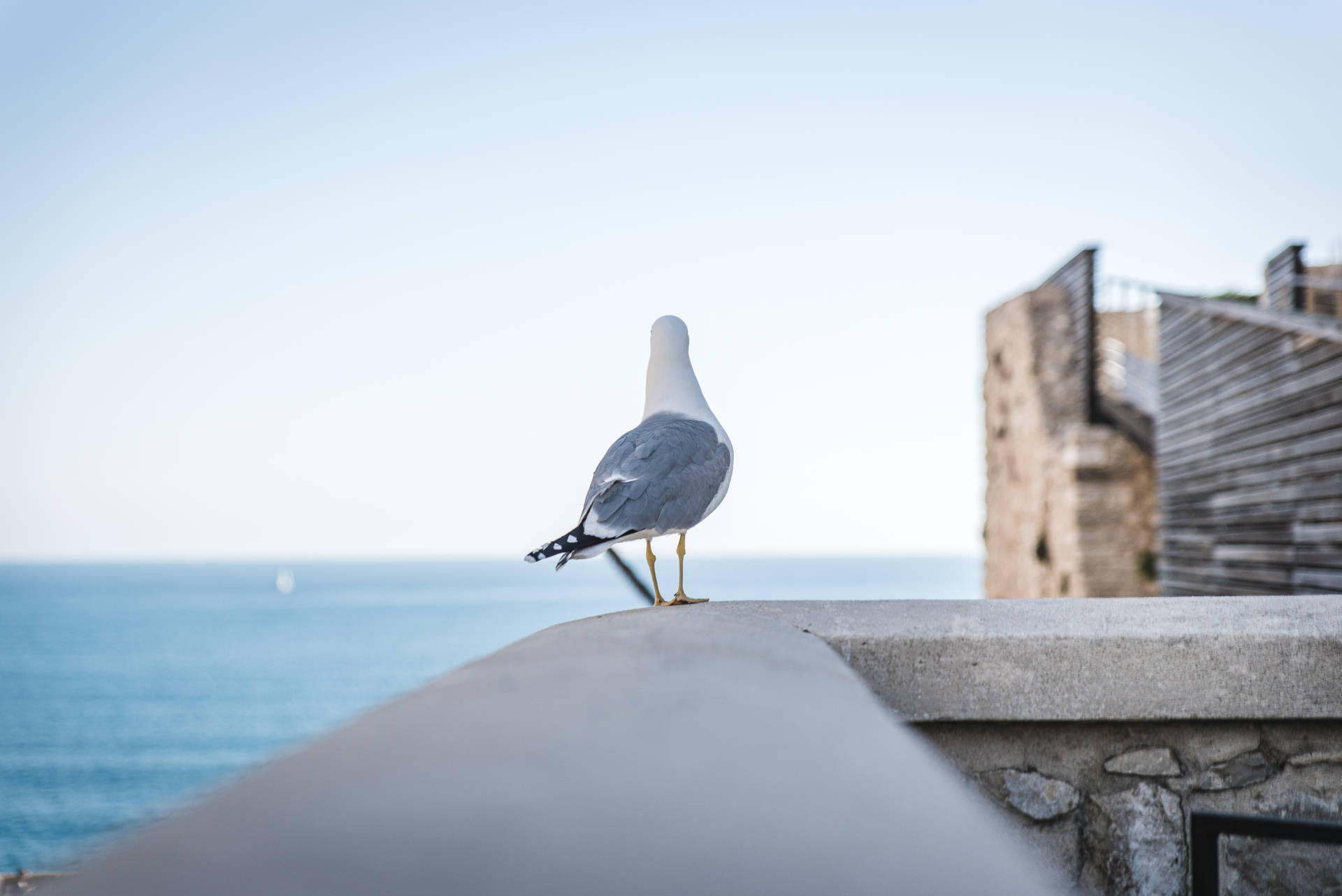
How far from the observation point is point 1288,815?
1.98 metres

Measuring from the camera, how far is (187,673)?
6116 cm

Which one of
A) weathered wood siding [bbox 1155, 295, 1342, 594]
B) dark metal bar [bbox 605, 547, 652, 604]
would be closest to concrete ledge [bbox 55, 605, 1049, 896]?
dark metal bar [bbox 605, 547, 652, 604]

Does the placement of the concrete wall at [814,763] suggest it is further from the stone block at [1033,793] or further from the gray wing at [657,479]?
the gray wing at [657,479]

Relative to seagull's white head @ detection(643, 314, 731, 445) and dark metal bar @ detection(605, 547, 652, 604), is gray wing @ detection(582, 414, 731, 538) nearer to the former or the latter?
seagull's white head @ detection(643, 314, 731, 445)

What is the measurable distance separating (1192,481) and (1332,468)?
2984 millimetres

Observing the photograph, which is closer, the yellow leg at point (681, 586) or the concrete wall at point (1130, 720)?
the concrete wall at point (1130, 720)

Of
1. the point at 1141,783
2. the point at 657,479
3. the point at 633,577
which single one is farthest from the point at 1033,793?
the point at 633,577

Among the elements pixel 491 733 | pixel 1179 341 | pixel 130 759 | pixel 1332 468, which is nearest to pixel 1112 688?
pixel 491 733

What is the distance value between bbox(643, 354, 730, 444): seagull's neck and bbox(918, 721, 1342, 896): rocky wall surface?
1194mm

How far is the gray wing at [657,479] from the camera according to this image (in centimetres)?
251

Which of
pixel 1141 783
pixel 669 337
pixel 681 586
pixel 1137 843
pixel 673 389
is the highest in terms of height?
pixel 669 337

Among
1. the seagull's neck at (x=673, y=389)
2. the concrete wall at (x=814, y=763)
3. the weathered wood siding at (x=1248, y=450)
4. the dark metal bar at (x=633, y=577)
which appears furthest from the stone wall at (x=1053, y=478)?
the concrete wall at (x=814, y=763)

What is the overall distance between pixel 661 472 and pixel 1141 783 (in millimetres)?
1271

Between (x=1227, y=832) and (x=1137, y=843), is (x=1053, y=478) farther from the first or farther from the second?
(x=1227, y=832)
